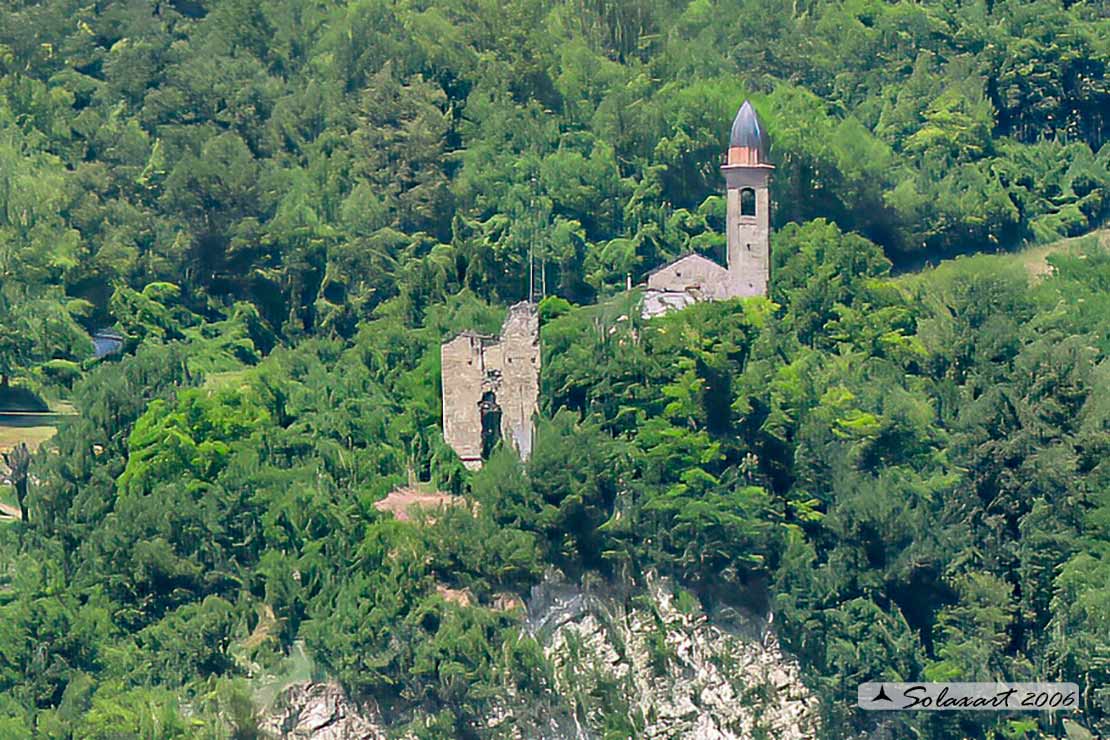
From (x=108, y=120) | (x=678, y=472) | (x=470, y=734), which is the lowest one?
(x=470, y=734)

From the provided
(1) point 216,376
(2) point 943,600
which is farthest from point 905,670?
(1) point 216,376

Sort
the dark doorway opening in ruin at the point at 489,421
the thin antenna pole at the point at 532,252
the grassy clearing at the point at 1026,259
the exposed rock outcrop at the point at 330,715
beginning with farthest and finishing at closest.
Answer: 1. the grassy clearing at the point at 1026,259
2. the thin antenna pole at the point at 532,252
3. the dark doorway opening in ruin at the point at 489,421
4. the exposed rock outcrop at the point at 330,715

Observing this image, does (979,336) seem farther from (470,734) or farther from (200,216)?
(200,216)

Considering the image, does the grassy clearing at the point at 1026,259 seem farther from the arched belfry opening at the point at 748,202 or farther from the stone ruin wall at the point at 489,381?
the stone ruin wall at the point at 489,381

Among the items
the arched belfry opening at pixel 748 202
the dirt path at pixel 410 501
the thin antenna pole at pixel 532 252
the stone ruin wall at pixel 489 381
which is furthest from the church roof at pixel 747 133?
the dirt path at pixel 410 501

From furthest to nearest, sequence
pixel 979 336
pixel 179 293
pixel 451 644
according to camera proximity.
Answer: pixel 179 293, pixel 979 336, pixel 451 644

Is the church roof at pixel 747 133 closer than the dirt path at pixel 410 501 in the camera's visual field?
No

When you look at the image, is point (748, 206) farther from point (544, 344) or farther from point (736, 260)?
point (544, 344)
